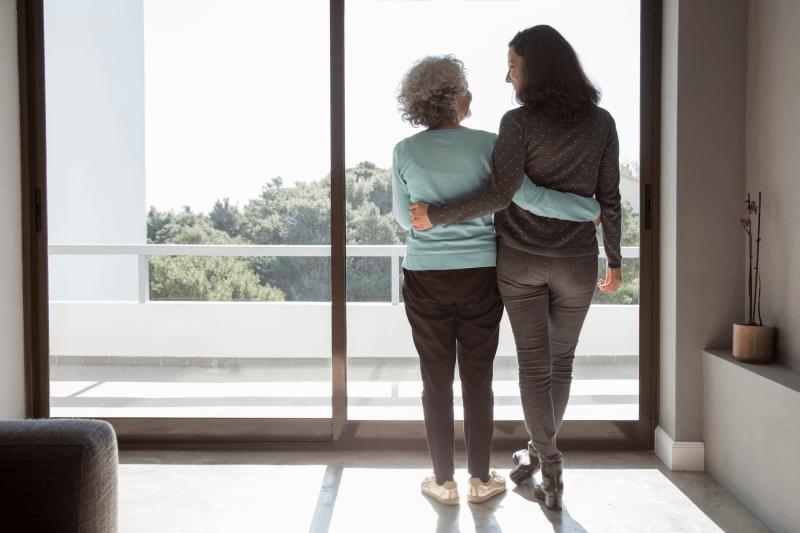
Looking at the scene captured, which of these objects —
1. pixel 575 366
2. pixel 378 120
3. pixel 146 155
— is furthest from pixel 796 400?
pixel 146 155

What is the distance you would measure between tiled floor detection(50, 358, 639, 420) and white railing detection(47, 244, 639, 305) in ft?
1.19

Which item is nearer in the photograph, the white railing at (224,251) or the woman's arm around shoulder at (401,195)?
the woman's arm around shoulder at (401,195)

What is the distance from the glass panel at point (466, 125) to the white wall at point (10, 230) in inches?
55.1

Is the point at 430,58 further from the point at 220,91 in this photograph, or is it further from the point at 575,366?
the point at 575,366

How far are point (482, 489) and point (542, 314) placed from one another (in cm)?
63

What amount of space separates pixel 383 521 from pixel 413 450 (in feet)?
1.88

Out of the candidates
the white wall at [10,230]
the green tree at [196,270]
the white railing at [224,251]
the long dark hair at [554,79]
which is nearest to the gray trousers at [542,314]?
the long dark hair at [554,79]

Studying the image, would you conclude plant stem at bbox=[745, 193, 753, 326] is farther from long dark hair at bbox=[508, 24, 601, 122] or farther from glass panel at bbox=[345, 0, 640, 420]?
long dark hair at bbox=[508, 24, 601, 122]

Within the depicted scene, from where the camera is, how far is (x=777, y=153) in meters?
1.85

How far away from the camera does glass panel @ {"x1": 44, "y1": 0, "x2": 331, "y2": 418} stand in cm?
230

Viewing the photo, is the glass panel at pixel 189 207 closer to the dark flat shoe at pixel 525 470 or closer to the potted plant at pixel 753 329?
the dark flat shoe at pixel 525 470

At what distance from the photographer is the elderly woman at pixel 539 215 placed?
1589 millimetres

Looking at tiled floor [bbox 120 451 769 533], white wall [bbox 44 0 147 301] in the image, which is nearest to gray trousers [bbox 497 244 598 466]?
tiled floor [bbox 120 451 769 533]

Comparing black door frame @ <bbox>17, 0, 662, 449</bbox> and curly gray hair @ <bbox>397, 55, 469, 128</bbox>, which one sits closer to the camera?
curly gray hair @ <bbox>397, 55, 469, 128</bbox>
